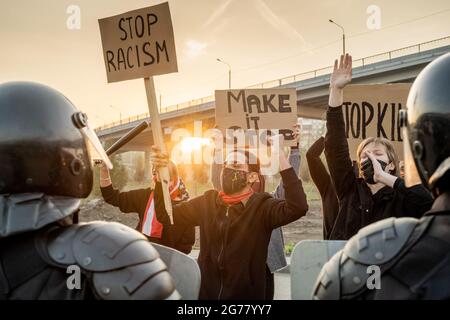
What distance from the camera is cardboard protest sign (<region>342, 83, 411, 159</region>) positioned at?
4852mm

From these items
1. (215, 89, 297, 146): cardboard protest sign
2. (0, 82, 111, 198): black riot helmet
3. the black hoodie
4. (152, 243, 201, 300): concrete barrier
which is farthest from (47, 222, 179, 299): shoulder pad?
(215, 89, 297, 146): cardboard protest sign

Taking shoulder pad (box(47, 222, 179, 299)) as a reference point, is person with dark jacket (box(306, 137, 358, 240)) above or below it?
below

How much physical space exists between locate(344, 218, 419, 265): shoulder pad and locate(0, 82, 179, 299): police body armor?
2.30 feet

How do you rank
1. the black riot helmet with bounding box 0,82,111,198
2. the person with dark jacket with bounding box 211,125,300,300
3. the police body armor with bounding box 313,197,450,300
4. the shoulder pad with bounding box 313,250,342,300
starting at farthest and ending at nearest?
1. the person with dark jacket with bounding box 211,125,300,300
2. the black riot helmet with bounding box 0,82,111,198
3. the shoulder pad with bounding box 313,250,342,300
4. the police body armor with bounding box 313,197,450,300

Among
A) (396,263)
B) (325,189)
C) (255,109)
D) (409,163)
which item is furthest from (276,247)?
(396,263)

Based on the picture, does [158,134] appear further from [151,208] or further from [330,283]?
[330,283]

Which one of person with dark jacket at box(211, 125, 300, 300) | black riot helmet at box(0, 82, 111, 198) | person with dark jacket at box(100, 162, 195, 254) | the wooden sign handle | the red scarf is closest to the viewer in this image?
black riot helmet at box(0, 82, 111, 198)

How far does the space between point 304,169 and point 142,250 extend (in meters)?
47.6

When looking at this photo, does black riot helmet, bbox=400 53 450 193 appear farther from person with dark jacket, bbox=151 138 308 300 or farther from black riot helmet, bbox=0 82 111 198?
person with dark jacket, bbox=151 138 308 300

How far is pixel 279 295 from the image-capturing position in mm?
7066

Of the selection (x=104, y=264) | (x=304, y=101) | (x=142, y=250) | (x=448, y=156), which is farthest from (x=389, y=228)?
(x=304, y=101)

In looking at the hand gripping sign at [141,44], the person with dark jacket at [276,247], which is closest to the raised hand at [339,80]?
the person with dark jacket at [276,247]

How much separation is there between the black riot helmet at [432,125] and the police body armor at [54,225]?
1068 mm

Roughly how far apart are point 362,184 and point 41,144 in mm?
2669
